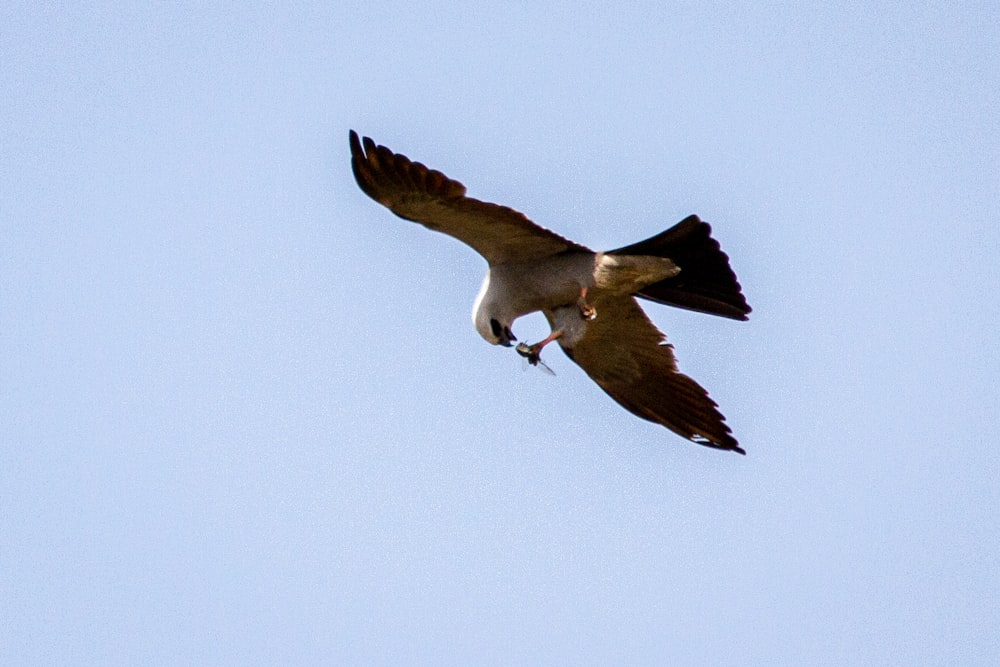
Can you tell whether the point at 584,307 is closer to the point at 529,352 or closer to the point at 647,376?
the point at 529,352

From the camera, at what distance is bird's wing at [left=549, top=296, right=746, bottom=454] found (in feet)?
38.2

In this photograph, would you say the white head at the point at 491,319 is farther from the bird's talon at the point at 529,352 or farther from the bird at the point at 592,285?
the bird's talon at the point at 529,352

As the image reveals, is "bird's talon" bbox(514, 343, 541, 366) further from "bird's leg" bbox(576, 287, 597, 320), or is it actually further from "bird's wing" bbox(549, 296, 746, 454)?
"bird's wing" bbox(549, 296, 746, 454)

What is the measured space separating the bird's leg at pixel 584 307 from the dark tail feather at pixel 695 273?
13.6 inches

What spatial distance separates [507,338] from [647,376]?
4.55 feet

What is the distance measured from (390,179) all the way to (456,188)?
1.37 feet

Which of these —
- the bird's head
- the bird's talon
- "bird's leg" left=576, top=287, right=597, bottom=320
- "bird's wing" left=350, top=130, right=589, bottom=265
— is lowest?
the bird's talon

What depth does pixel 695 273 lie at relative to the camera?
11.0m

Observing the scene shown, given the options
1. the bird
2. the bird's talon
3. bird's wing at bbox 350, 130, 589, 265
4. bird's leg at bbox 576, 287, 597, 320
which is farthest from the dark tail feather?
the bird's talon

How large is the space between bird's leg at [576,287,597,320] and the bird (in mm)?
19

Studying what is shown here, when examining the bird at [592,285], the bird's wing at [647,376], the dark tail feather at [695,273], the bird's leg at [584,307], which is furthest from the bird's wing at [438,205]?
the bird's wing at [647,376]

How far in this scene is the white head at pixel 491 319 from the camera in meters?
10.9

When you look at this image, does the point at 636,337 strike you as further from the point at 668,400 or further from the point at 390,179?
the point at 390,179

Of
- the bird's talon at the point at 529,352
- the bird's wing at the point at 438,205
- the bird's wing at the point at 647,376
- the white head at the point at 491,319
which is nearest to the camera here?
the bird's wing at the point at 438,205
